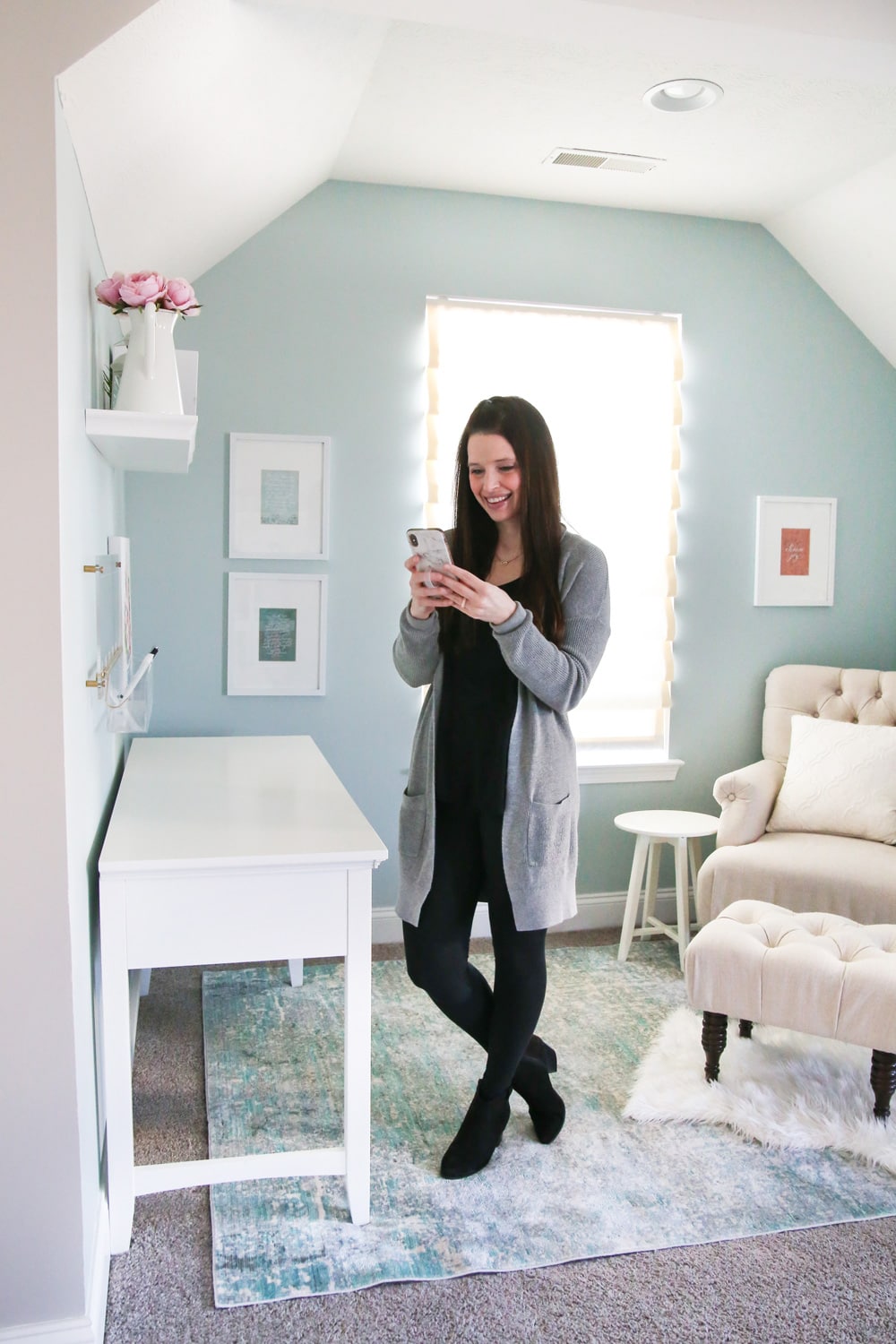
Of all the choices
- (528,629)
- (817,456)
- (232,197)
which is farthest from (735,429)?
(528,629)

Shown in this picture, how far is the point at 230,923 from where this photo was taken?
1.90 m

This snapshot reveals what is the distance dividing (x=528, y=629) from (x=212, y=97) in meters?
1.22

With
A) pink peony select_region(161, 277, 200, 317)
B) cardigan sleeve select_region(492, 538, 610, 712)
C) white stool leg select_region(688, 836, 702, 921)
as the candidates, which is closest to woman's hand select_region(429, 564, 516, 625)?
cardigan sleeve select_region(492, 538, 610, 712)

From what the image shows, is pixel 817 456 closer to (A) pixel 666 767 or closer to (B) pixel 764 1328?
(A) pixel 666 767

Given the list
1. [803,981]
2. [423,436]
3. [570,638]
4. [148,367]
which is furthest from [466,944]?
[423,436]

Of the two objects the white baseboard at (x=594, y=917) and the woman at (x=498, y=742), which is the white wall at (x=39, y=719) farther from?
the white baseboard at (x=594, y=917)

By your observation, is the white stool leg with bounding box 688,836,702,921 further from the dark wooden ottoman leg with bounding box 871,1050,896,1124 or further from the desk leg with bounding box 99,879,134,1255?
the desk leg with bounding box 99,879,134,1255

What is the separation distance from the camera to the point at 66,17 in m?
1.52

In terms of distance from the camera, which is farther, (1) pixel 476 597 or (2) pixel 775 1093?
(2) pixel 775 1093

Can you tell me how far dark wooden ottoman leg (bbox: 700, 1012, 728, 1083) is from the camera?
250cm

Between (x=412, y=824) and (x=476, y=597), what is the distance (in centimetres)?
49

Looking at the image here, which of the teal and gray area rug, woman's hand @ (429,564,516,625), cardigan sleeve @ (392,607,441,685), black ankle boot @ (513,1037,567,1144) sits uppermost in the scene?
woman's hand @ (429,564,516,625)

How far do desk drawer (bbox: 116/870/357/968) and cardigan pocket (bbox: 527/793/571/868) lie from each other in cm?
35

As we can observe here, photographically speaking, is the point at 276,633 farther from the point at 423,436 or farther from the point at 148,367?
the point at 148,367
